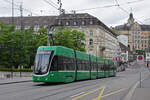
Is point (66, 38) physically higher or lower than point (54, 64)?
higher

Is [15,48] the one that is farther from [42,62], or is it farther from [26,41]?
[42,62]

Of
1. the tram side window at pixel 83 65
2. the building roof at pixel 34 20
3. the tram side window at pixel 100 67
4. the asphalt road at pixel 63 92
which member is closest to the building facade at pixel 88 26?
the building roof at pixel 34 20

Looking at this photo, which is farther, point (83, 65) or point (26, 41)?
point (26, 41)

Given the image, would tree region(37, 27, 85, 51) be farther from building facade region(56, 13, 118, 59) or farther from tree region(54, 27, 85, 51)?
building facade region(56, 13, 118, 59)

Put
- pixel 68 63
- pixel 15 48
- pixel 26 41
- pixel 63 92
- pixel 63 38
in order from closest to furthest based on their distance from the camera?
pixel 63 92, pixel 68 63, pixel 15 48, pixel 63 38, pixel 26 41

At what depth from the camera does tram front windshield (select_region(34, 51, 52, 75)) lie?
22438 millimetres

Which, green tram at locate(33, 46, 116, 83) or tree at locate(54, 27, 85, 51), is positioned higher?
tree at locate(54, 27, 85, 51)

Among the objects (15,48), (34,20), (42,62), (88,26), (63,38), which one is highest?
(34,20)

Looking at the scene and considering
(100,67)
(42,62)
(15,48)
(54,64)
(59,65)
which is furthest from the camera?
(15,48)

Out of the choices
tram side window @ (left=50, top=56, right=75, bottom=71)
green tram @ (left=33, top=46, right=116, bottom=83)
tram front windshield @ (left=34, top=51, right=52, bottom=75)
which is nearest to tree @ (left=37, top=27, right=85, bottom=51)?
green tram @ (left=33, top=46, right=116, bottom=83)

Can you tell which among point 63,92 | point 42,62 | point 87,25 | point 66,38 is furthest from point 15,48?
point 63,92

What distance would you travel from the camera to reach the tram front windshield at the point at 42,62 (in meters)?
22.4

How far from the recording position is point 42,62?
2270cm

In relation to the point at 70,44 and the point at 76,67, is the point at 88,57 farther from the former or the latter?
the point at 70,44
